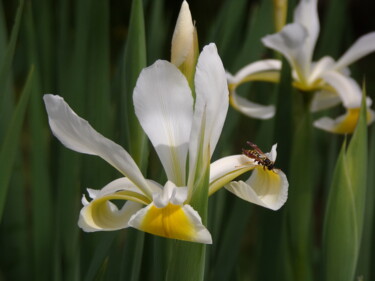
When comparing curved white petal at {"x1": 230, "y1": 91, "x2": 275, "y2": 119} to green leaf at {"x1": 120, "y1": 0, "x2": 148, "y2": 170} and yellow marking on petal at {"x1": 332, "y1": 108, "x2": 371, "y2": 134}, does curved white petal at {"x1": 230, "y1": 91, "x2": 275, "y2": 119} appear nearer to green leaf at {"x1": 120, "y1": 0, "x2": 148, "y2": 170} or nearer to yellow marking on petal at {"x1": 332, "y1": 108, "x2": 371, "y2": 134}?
yellow marking on petal at {"x1": 332, "y1": 108, "x2": 371, "y2": 134}

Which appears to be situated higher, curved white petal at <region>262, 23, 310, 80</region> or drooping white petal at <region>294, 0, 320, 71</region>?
drooping white petal at <region>294, 0, 320, 71</region>

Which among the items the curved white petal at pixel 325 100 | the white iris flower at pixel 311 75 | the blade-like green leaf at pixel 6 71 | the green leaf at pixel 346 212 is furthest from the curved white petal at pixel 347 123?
the blade-like green leaf at pixel 6 71

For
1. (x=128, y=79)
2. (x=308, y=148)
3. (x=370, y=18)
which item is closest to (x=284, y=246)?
(x=308, y=148)

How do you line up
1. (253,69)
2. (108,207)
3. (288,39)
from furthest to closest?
(253,69), (288,39), (108,207)

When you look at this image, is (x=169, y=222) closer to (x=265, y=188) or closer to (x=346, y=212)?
(x=265, y=188)

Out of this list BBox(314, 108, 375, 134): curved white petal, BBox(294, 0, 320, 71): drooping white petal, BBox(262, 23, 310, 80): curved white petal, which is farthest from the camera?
BBox(294, 0, 320, 71): drooping white petal

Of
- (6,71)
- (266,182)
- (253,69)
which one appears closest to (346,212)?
(266,182)

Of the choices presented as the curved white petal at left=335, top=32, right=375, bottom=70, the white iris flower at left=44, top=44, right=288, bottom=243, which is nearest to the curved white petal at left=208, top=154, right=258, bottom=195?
the white iris flower at left=44, top=44, right=288, bottom=243
